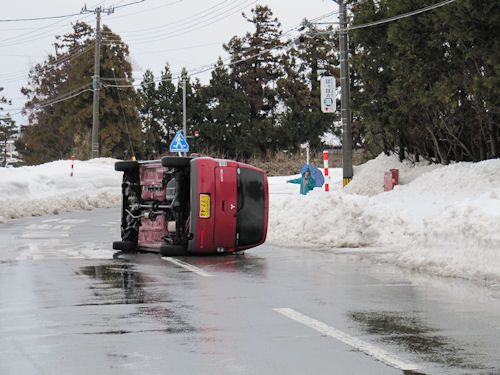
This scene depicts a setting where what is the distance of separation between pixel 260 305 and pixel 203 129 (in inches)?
2293

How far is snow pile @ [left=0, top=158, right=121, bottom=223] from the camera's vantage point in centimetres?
3080

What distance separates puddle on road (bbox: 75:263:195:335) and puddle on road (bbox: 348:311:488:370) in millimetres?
1578

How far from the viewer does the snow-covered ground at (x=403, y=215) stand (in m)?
11.3

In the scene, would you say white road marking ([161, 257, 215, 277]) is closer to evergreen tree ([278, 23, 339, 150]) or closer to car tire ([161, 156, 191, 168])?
car tire ([161, 156, 191, 168])

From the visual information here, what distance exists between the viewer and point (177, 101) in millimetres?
72188

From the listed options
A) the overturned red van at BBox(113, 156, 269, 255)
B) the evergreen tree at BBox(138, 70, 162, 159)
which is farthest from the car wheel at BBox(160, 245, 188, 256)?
the evergreen tree at BBox(138, 70, 162, 159)

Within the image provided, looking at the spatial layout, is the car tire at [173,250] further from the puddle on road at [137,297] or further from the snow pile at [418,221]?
the snow pile at [418,221]

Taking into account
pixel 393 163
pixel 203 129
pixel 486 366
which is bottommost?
pixel 486 366

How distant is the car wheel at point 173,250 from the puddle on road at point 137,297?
64.1 inches

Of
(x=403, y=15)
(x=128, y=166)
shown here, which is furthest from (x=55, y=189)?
(x=128, y=166)

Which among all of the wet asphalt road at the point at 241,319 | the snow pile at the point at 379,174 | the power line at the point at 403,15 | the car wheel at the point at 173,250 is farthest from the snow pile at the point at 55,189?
the wet asphalt road at the point at 241,319

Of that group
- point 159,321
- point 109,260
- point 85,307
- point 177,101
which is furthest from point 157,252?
point 177,101

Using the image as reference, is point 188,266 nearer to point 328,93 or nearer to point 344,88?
point 344,88

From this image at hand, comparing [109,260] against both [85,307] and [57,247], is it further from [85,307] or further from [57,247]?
[85,307]
